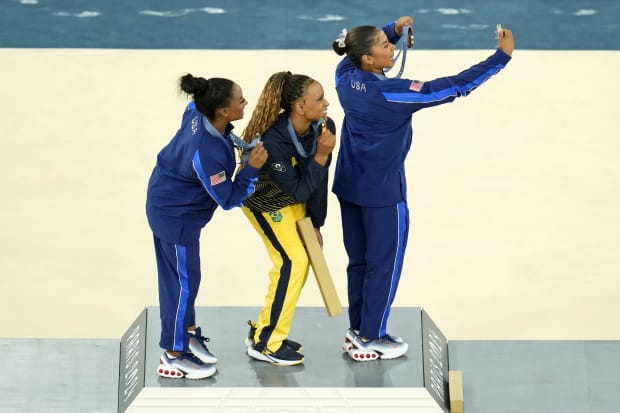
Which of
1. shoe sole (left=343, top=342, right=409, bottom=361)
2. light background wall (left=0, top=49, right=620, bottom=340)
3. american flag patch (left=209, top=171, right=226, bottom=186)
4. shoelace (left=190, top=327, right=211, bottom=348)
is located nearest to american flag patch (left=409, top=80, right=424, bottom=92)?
american flag patch (left=209, top=171, right=226, bottom=186)

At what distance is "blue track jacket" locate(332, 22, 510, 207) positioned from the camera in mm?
4594

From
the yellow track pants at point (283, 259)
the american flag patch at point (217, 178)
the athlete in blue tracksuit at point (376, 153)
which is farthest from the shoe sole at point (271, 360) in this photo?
the american flag patch at point (217, 178)

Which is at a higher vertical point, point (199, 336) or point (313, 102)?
point (313, 102)

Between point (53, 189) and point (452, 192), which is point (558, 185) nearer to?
point (452, 192)

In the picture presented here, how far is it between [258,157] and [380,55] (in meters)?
0.65

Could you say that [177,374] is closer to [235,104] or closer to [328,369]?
[328,369]

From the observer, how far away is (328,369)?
4.97 meters

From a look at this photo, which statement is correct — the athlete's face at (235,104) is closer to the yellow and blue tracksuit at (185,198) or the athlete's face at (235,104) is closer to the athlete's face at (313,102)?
the yellow and blue tracksuit at (185,198)

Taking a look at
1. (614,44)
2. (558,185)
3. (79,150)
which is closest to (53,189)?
(79,150)

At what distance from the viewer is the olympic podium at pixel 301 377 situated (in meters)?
4.74

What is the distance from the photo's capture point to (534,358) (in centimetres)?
527

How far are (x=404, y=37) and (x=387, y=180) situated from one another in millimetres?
600

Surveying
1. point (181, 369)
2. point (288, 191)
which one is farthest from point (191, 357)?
point (288, 191)

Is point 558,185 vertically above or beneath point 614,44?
beneath
